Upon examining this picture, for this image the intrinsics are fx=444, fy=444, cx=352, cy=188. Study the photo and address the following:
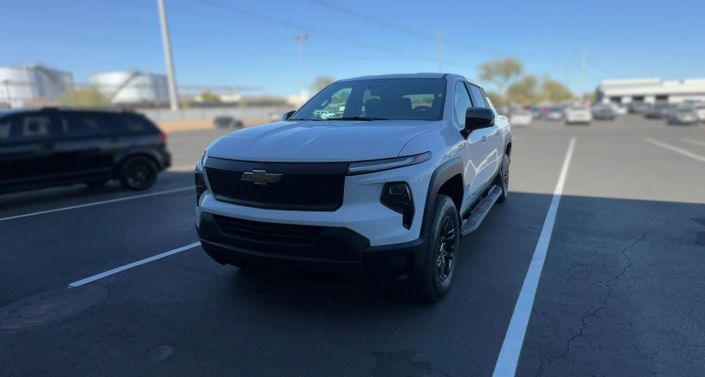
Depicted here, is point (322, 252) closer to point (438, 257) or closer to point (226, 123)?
point (438, 257)

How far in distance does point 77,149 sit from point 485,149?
7219 millimetres

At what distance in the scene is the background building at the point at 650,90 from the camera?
88125 mm

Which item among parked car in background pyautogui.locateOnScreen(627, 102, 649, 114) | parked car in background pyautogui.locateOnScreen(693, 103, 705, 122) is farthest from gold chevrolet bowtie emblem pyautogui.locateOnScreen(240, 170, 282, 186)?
parked car in background pyautogui.locateOnScreen(627, 102, 649, 114)

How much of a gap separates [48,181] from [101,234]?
3035mm

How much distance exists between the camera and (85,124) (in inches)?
328

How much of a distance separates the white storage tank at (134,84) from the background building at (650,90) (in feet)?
299

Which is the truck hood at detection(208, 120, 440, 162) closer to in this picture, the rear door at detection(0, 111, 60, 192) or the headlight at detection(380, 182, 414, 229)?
the headlight at detection(380, 182, 414, 229)

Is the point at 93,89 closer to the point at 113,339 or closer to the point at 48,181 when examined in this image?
the point at 48,181

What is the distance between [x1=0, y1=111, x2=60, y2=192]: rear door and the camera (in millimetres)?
7367

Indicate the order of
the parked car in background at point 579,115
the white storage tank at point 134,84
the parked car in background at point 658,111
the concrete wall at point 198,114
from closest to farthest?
the parked car in background at point 579,115, the parked car in background at point 658,111, the concrete wall at point 198,114, the white storage tank at point 134,84

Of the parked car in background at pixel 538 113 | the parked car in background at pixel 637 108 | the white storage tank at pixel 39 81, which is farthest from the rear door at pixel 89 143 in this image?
the parked car in background at pixel 637 108

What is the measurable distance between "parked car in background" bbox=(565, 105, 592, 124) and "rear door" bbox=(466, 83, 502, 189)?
3087 centimetres

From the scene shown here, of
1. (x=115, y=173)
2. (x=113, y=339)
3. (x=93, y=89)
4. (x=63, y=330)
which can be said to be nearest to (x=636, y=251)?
(x=113, y=339)

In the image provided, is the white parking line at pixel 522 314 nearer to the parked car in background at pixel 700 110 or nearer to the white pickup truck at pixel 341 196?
the white pickup truck at pixel 341 196
